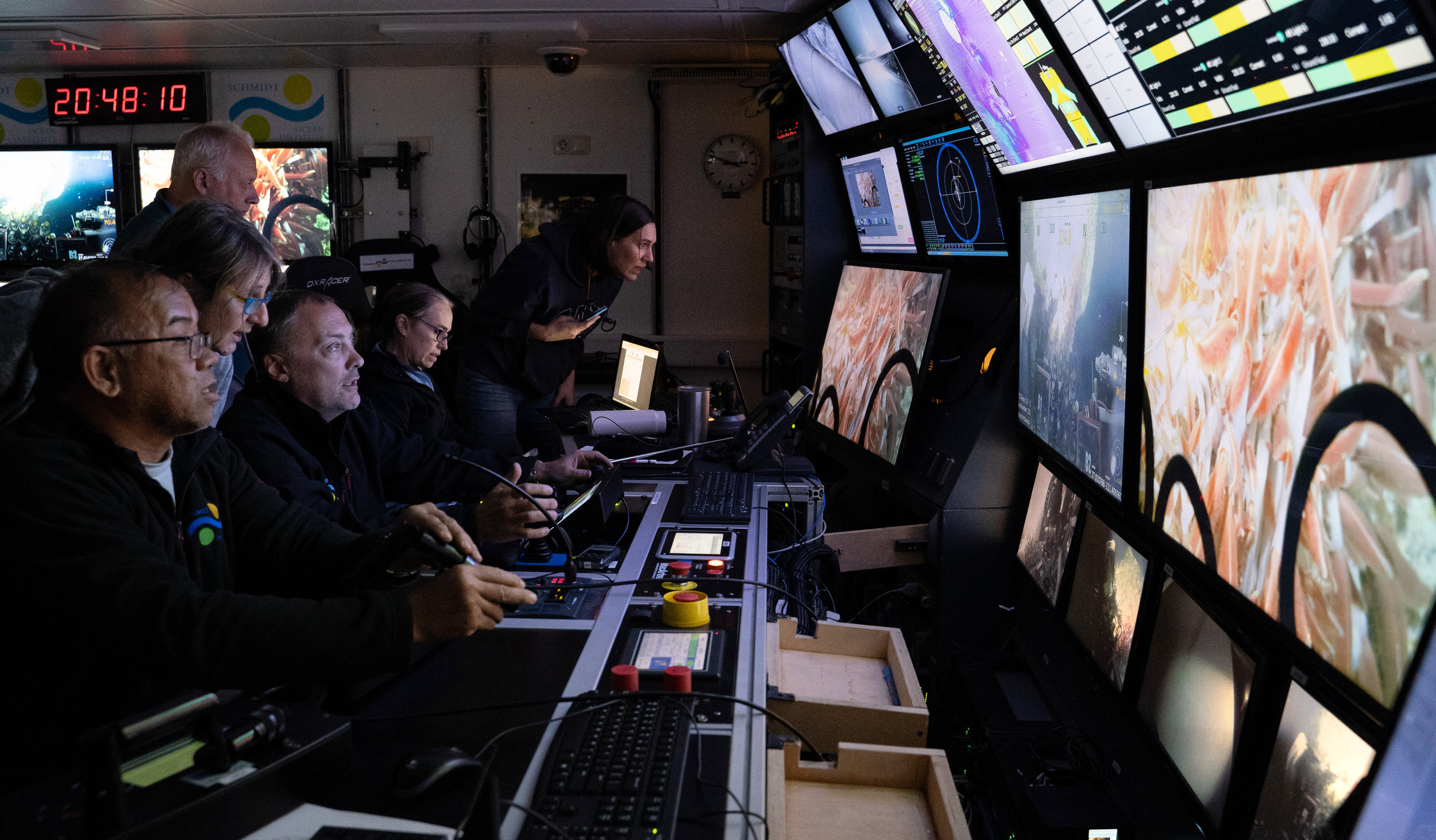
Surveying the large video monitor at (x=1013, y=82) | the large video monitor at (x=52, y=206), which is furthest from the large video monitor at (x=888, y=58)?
the large video monitor at (x=52, y=206)

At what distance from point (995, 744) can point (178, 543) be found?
1442mm

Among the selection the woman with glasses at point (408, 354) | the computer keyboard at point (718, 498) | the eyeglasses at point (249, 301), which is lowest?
the computer keyboard at point (718, 498)

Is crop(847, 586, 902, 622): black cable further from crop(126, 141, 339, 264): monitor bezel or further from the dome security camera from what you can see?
crop(126, 141, 339, 264): monitor bezel

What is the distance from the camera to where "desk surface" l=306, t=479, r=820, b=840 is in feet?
3.47

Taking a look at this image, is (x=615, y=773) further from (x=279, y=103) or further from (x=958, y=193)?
(x=279, y=103)

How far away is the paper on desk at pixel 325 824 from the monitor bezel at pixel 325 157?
16.8ft

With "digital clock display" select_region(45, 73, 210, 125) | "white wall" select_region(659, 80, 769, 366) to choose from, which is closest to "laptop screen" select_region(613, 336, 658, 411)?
"white wall" select_region(659, 80, 769, 366)

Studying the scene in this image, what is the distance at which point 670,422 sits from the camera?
3297 mm

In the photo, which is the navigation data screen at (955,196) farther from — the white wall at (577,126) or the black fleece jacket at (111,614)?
the white wall at (577,126)

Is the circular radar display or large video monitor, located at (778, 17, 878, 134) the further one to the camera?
large video monitor, located at (778, 17, 878, 134)

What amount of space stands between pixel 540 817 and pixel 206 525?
765 mm

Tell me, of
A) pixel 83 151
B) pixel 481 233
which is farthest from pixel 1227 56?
pixel 83 151

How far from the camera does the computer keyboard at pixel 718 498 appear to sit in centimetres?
217

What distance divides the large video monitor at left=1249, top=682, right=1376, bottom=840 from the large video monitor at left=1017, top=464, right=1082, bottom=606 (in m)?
0.82
